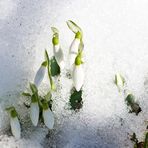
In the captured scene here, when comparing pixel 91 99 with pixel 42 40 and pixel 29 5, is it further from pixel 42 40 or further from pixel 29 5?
pixel 29 5

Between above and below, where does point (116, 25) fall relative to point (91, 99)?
above

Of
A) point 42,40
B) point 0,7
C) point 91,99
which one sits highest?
point 0,7

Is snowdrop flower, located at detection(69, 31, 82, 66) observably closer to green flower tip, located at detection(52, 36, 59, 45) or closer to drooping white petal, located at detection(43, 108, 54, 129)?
green flower tip, located at detection(52, 36, 59, 45)

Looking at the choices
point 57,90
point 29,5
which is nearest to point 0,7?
point 29,5

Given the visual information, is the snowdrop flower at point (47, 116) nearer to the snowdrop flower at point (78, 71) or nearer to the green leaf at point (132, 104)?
the snowdrop flower at point (78, 71)

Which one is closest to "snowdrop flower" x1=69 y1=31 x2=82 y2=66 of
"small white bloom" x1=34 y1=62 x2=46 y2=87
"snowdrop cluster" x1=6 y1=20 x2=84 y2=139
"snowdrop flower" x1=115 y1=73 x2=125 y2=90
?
"snowdrop cluster" x1=6 y1=20 x2=84 y2=139

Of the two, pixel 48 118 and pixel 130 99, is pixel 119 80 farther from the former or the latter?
pixel 48 118

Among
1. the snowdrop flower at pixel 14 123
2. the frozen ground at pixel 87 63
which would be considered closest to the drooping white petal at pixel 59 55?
the frozen ground at pixel 87 63
